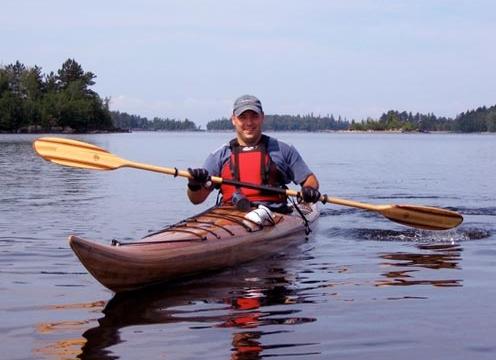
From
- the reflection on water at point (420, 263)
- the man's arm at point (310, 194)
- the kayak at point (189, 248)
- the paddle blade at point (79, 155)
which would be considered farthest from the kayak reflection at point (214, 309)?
the paddle blade at point (79, 155)

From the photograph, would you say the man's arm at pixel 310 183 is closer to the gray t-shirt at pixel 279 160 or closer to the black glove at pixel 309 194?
the gray t-shirt at pixel 279 160

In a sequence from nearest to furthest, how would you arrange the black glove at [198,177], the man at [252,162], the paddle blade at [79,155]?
1. the black glove at [198,177]
2. the man at [252,162]
3. the paddle blade at [79,155]

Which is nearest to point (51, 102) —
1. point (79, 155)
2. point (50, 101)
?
point (50, 101)

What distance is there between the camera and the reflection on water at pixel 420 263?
752 centimetres

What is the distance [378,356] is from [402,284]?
2.41 m

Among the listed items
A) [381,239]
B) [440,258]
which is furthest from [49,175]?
[440,258]

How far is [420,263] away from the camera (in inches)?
339

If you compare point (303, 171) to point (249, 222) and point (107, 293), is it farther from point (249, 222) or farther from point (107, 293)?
point (107, 293)

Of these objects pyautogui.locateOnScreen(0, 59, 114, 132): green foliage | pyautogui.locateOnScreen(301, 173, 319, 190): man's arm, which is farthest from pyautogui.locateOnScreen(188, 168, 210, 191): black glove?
pyautogui.locateOnScreen(0, 59, 114, 132): green foliage

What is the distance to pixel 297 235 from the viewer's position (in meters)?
9.35

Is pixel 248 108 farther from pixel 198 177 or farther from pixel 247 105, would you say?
pixel 198 177

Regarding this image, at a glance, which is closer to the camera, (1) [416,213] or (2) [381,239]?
(1) [416,213]

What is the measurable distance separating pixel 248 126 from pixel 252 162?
402mm

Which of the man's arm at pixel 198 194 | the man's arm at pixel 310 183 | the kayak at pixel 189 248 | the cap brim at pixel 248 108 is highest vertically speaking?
the cap brim at pixel 248 108
